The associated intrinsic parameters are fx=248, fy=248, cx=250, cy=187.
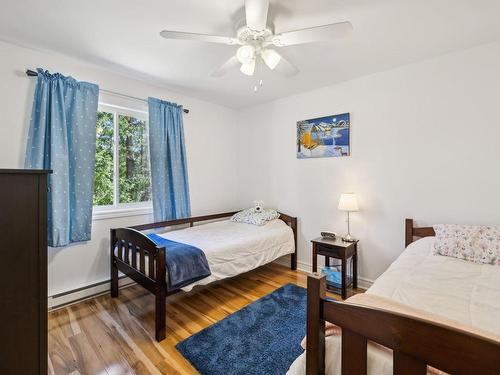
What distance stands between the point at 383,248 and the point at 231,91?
270 cm

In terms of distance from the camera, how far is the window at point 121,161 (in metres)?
2.82

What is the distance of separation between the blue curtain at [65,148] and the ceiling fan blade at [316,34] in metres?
2.03

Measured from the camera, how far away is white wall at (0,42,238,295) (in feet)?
7.21

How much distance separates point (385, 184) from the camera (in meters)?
2.75

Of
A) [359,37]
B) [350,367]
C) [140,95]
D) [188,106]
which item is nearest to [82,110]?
[140,95]

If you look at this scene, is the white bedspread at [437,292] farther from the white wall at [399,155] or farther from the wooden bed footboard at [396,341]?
the white wall at [399,155]

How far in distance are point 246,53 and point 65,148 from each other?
192cm

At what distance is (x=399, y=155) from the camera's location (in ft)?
8.71

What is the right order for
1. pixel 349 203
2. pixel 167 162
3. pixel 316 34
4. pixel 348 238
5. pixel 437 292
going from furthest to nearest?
pixel 167 162 < pixel 348 238 < pixel 349 203 < pixel 316 34 < pixel 437 292

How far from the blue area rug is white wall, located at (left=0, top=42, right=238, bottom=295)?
148 centimetres

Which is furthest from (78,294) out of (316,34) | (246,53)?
(316,34)

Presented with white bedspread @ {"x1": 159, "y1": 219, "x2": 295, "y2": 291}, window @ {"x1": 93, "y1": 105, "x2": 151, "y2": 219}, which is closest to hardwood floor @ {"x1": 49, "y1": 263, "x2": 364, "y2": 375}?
white bedspread @ {"x1": 159, "y1": 219, "x2": 295, "y2": 291}

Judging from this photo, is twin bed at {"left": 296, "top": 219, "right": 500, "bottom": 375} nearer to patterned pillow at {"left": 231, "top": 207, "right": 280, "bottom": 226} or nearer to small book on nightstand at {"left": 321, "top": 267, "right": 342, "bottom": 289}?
small book on nightstand at {"left": 321, "top": 267, "right": 342, "bottom": 289}

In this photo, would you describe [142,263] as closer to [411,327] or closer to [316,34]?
[411,327]
